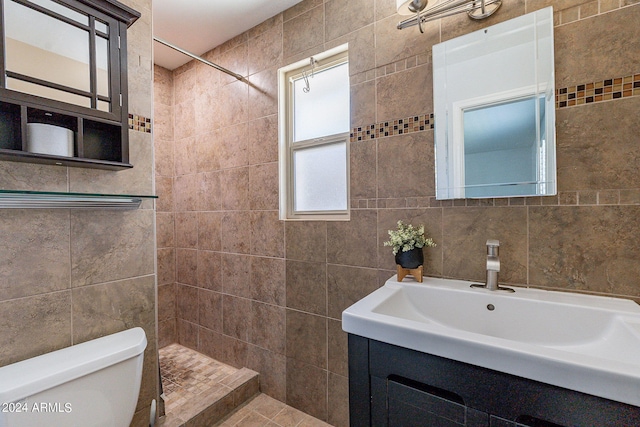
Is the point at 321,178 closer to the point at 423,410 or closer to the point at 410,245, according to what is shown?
the point at 410,245

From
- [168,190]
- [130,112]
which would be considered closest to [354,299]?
[130,112]

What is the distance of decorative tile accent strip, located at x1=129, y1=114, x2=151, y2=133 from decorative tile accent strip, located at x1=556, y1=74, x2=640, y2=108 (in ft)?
5.91

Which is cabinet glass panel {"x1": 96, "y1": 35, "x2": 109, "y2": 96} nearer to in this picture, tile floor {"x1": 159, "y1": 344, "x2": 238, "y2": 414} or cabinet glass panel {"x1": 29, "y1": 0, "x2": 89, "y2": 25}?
cabinet glass panel {"x1": 29, "y1": 0, "x2": 89, "y2": 25}

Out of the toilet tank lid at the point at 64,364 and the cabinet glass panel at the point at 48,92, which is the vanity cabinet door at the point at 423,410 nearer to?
the toilet tank lid at the point at 64,364

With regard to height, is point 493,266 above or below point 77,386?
above

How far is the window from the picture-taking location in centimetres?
175

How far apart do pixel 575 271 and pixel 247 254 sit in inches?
70.8

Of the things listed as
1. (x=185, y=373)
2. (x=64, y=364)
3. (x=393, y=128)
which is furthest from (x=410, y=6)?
(x=185, y=373)

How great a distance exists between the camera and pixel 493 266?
3.61 ft

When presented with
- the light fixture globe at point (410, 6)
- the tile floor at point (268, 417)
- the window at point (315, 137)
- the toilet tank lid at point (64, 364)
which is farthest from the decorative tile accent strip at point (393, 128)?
the tile floor at point (268, 417)

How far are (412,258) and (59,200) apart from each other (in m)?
1.43

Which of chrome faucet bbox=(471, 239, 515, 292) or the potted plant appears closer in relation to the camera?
chrome faucet bbox=(471, 239, 515, 292)

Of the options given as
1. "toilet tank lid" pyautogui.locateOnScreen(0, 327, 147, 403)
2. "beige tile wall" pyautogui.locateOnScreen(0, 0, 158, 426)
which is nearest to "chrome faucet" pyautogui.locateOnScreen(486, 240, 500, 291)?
"toilet tank lid" pyautogui.locateOnScreen(0, 327, 147, 403)

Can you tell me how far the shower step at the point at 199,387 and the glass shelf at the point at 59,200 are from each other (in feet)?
3.83
